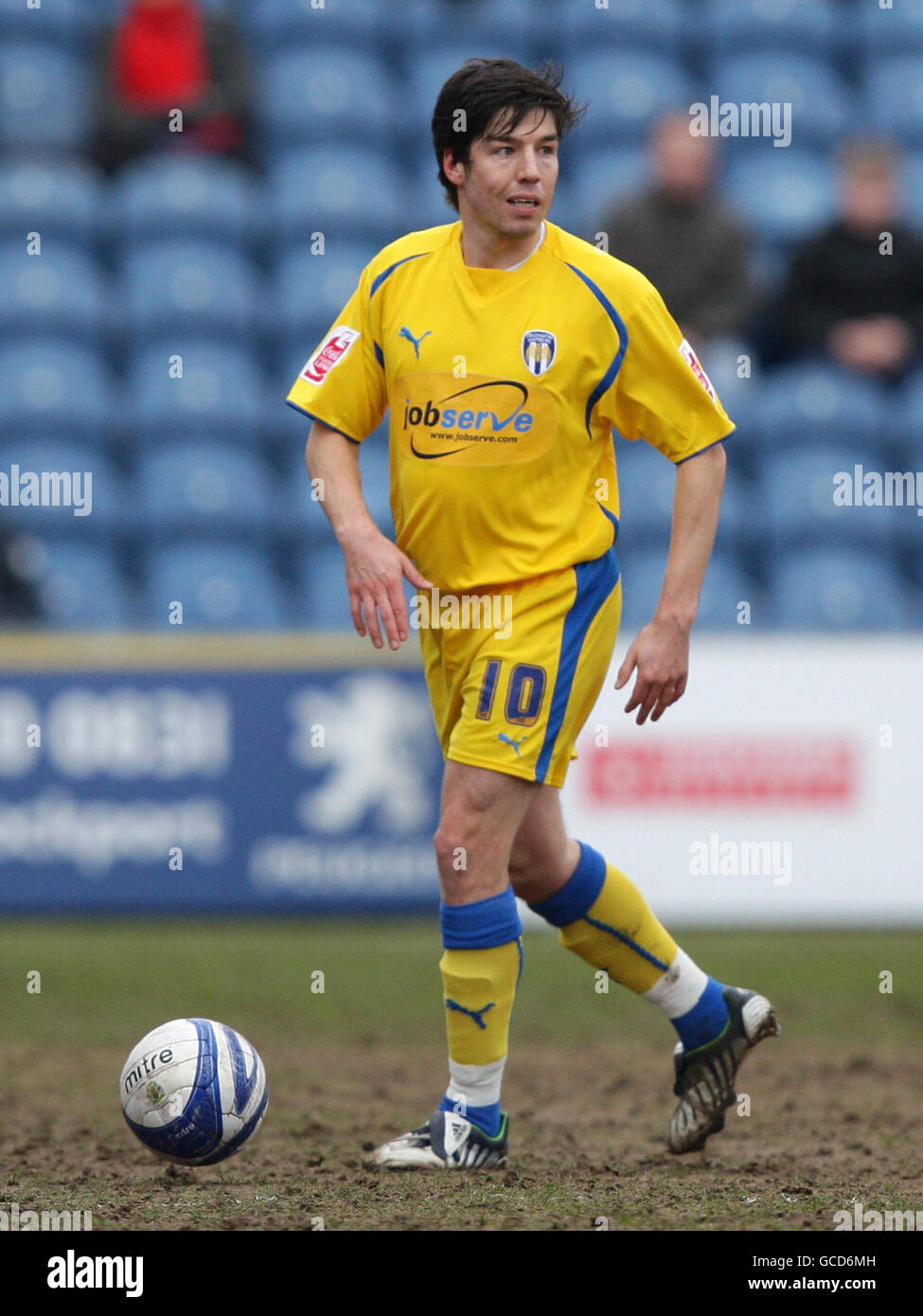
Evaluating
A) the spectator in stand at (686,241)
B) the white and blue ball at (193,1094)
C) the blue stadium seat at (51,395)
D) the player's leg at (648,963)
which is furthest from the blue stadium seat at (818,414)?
the white and blue ball at (193,1094)

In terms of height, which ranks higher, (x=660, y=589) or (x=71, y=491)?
(x=71, y=491)

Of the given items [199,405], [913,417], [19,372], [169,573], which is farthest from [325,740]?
[913,417]

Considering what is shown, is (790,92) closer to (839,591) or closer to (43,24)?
(839,591)

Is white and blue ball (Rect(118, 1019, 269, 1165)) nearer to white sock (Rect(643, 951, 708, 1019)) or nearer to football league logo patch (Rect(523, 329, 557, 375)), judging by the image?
white sock (Rect(643, 951, 708, 1019))

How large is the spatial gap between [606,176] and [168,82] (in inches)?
108

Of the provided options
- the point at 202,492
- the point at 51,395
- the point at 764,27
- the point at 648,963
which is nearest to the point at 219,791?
the point at 202,492

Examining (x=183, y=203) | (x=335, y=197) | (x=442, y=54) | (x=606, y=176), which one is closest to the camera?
(x=183, y=203)

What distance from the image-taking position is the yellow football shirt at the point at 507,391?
450 cm

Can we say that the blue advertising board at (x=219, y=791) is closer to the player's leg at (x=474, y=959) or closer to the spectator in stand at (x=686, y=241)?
the spectator in stand at (x=686, y=241)

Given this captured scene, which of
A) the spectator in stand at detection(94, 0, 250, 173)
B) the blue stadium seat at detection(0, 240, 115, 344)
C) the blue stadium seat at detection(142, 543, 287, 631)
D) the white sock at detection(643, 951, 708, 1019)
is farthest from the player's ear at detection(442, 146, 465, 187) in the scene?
the spectator in stand at detection(94, 0, 250, 173)

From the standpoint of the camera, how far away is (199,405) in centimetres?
1050

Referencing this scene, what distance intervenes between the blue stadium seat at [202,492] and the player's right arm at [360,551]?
5.46m

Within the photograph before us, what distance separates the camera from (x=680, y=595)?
178 inches

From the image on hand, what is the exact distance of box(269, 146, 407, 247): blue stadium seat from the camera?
11539 millimetres
